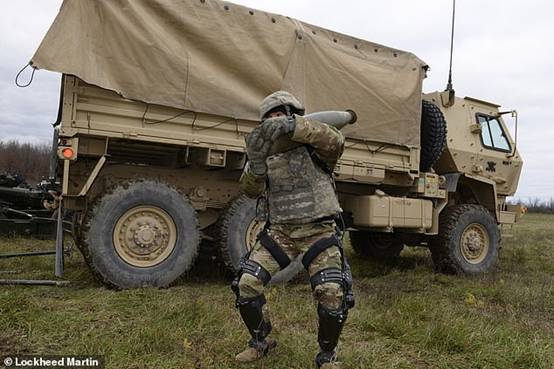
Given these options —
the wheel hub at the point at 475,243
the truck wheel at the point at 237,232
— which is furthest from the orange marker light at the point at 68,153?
the wheel hub at the point at 475,243

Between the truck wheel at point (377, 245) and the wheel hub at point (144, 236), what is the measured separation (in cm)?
437

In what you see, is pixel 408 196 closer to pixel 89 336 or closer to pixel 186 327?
pixel 186 327

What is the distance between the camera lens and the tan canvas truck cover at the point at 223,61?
482 cm

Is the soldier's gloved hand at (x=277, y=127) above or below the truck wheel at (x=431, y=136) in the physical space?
below

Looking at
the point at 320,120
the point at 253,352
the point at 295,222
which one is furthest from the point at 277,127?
the point at 253,352

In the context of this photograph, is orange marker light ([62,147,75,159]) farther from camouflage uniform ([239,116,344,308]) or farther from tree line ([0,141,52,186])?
tree line ([0,141,52,186])

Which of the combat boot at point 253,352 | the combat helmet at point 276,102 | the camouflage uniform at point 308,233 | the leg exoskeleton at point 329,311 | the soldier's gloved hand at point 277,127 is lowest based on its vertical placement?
the combat boot at point 253,352

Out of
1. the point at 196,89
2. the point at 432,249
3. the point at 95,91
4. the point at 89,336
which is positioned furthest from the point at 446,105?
the point at 89,336

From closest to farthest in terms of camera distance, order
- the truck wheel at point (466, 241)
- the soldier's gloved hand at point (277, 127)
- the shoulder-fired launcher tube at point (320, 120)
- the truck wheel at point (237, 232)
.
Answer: the soldier's gloved hand at point (277, 127)
the shoulder-fired launcher tube at point (320, 120)
the truck wheel at point (237, 232)
the truck wheel at point (466, 241)

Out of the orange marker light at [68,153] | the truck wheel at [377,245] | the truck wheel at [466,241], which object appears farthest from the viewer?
the truck wheel at [377,245]

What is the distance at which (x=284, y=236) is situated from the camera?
3318 mm

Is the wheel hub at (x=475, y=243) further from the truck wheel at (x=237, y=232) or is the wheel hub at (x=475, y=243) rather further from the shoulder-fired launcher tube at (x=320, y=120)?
the shoulder-fired launcher tube at (x=320, y=120)

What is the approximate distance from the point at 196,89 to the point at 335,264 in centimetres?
289

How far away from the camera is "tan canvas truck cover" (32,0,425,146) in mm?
4824
